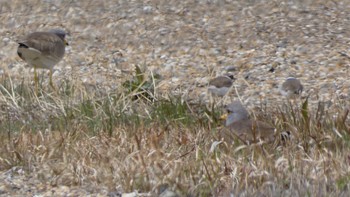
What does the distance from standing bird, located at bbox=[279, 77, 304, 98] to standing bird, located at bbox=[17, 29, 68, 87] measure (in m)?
2.14

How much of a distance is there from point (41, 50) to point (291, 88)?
235 cm

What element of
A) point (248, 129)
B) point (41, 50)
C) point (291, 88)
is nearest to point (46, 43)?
point (41, 50)

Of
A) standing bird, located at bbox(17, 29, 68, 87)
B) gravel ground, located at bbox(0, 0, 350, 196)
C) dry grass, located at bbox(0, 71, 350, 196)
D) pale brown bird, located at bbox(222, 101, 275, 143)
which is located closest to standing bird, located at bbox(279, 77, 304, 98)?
gravel ground, located at bbox(0, 0, 350, 196)

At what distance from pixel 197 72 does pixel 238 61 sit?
439 millimetres

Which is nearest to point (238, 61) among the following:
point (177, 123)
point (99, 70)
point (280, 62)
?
point (280, 62)

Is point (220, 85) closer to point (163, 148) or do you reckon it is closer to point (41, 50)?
point (41, 50)

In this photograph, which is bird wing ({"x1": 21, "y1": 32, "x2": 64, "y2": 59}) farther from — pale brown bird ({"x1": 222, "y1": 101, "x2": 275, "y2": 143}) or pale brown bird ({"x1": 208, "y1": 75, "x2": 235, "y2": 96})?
pale brown bird ({"x1": 222, "y1": 101, "x2": 275, "y2": 143})

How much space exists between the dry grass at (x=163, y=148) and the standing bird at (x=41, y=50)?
877 millimetres

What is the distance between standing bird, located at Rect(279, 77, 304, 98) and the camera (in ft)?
28.7

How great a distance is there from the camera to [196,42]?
10273mm

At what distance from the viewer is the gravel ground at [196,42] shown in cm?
933

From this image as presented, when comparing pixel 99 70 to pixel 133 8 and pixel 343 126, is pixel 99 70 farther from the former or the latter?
pixel 343 126

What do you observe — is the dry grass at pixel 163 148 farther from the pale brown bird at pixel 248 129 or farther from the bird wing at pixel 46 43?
the bird wing at pixel 46 43

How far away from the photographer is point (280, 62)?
966 centimetres
